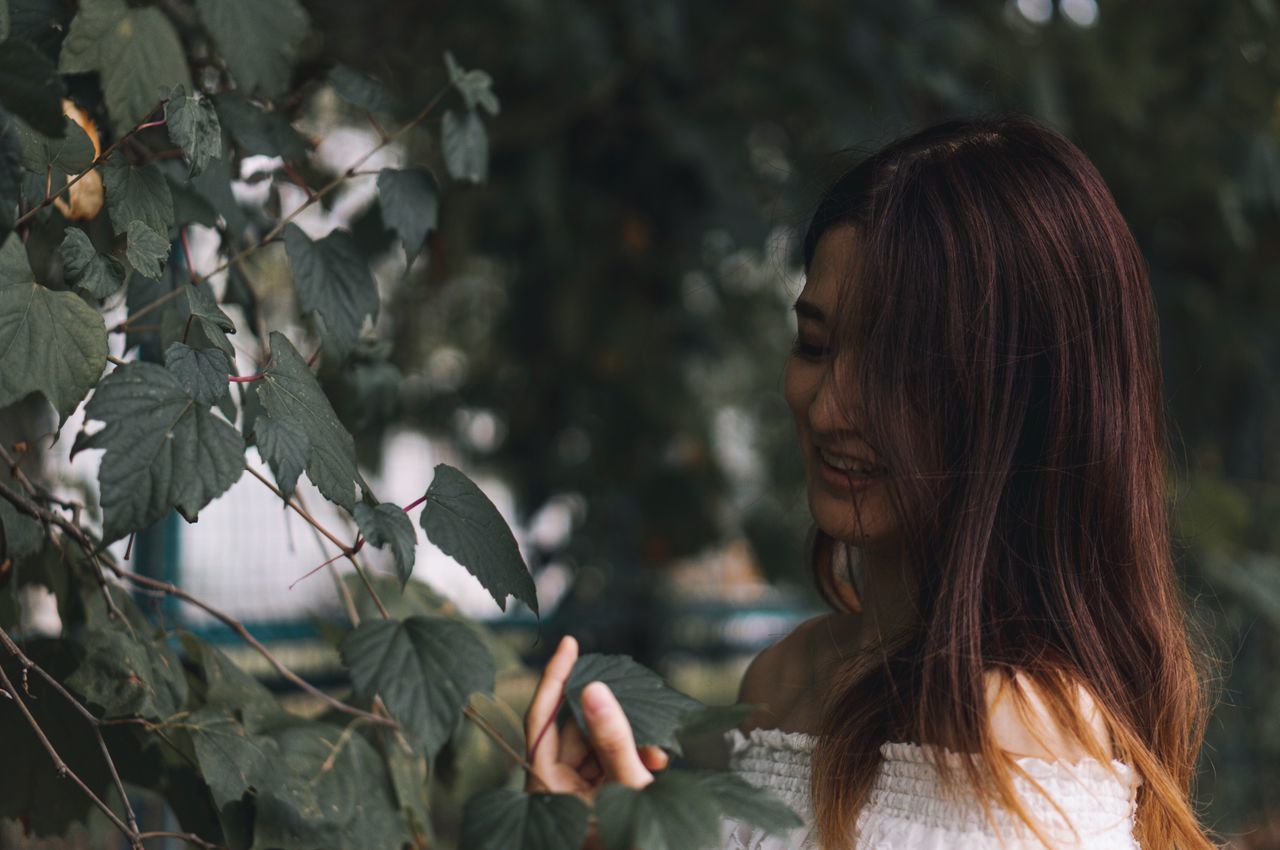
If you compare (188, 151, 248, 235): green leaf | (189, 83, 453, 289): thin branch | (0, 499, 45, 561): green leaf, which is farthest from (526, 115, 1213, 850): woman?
(0, 499, 45, 561): green leaf

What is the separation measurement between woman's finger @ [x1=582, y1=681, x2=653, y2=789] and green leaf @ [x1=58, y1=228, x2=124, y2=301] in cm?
38

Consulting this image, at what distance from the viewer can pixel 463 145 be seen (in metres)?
1.05

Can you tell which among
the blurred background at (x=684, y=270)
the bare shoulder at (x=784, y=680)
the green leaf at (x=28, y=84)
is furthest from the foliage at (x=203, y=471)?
the bare shoulder at (x=784, y=680)

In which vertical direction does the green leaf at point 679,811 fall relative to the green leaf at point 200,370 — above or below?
below

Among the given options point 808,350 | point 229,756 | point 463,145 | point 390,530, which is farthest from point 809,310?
point 229,756

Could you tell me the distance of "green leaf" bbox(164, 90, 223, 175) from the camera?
0.73 meters

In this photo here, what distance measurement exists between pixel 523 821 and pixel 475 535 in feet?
0.54

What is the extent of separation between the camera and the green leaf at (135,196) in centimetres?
76

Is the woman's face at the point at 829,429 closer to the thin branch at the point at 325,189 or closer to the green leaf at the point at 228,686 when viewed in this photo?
the thin branch at the point at 325,189

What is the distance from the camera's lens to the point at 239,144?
96 cm

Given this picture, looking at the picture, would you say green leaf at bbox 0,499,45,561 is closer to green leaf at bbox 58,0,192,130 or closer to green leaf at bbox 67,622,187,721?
green leaf at bbox 67,622,187,721

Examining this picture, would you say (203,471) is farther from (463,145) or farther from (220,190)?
(463,145)

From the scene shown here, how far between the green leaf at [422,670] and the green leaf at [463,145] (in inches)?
18.2

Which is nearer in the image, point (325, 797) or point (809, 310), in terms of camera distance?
point (325, 797)
